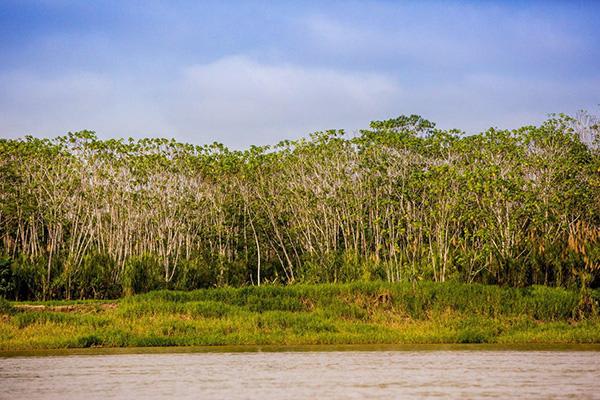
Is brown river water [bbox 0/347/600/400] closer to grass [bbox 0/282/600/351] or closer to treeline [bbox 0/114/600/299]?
grass [bbox 0/282/600/351]

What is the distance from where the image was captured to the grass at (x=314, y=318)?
19250mm

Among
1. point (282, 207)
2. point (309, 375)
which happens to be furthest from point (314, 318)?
point (282, 207)

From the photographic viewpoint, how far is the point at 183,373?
44.3ft

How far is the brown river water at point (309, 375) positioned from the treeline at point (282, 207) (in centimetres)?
912

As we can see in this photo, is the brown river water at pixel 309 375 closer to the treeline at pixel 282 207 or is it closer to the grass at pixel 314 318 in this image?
the grass at pixel 314 318

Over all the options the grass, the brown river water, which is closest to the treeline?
the grass

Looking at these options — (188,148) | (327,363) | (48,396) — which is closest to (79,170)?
(188,148)

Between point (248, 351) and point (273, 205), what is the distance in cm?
1589

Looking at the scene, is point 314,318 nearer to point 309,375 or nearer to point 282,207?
point 309,375

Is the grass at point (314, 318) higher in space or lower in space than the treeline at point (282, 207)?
lower

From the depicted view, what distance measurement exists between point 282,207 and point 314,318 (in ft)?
40.8

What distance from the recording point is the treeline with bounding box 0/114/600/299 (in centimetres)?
2592

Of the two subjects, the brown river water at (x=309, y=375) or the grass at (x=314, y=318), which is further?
the grass at (x=314, y=318)

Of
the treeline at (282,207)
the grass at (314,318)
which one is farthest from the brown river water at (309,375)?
the treeline at (282,207)
